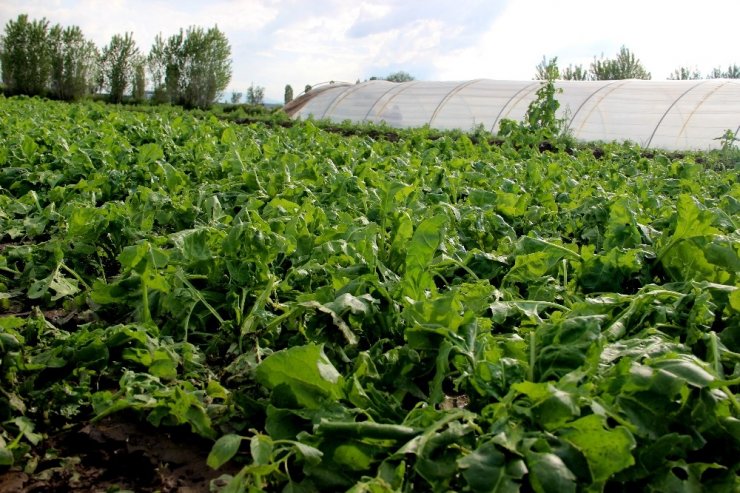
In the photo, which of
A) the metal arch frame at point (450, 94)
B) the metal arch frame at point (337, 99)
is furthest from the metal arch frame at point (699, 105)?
the metal arch frame at point (337, 99)

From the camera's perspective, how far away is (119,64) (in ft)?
119

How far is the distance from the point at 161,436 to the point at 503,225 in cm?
203

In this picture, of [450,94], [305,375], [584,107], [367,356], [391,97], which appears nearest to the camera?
[305,375]

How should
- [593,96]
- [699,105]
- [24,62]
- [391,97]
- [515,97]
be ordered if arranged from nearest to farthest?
[699,105] < [593,96] < [515,97] < [391,97] < [24,62]

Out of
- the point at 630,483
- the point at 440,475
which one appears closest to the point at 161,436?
the point at 440,475

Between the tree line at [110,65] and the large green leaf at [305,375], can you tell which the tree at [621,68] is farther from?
the large green leaf at [305,375]

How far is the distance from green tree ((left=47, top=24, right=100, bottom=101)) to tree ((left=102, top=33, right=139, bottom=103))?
2.66ft

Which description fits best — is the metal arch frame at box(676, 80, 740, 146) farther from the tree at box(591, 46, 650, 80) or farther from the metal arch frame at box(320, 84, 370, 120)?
the tree at box(591, 46, 650, 80)

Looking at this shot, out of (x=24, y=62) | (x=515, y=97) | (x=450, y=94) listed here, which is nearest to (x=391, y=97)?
(x=450, y=94)

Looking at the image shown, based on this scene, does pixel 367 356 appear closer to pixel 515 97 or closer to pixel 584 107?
pixel 584 107

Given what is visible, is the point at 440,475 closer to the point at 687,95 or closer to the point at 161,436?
the point at 161,436

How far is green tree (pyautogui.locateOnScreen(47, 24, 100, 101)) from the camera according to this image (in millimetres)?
35562

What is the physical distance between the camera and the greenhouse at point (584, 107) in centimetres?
1372

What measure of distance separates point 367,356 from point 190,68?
37.6 metres
